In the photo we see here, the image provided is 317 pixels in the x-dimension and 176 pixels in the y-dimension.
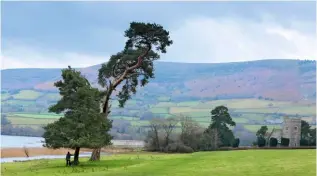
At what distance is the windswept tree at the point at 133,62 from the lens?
50531 mm

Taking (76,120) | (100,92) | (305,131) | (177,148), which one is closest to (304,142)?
(305,131)

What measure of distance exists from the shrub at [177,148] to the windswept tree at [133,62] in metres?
25.8

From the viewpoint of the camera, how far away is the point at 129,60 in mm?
54531

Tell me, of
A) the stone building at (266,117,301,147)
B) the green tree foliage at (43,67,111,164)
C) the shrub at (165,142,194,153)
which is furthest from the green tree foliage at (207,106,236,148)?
the green tree foliage at (43,67,111,164)

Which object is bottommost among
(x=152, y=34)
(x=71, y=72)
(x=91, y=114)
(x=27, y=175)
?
(x=27, y=175)

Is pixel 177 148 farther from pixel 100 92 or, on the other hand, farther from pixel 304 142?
pixel 100 92

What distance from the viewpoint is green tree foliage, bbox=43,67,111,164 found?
4275 cm

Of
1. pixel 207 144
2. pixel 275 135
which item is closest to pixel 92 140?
pixel 207 144

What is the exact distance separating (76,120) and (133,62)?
13499 mm

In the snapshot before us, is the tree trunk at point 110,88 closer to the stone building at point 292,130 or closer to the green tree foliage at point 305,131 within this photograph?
the stone building at point 292,130

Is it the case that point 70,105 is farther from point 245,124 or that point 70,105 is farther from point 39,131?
point 245,124

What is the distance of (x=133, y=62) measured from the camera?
55.0m

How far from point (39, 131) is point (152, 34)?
118 meters

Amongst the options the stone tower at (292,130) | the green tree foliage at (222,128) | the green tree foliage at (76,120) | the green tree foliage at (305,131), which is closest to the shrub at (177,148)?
the green tree foliage at (222,128)
